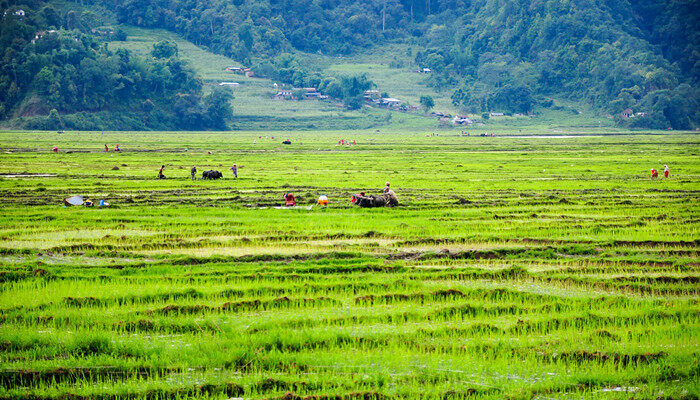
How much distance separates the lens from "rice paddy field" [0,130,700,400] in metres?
8.87

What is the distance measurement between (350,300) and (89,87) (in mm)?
144558

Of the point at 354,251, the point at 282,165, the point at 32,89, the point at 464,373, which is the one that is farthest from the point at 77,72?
the point at 464,373

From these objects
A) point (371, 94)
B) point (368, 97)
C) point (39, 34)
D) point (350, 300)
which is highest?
point (39, 34)

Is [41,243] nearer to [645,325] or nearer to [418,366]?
[418,366]

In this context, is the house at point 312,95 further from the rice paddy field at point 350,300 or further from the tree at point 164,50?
the rice paddy field at point 350,300

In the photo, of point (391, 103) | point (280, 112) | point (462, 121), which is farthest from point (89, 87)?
point (462, 121)

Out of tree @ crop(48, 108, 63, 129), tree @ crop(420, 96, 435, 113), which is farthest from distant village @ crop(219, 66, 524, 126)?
tree @ crop(48, 108, 63, 129)

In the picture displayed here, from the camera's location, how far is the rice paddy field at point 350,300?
887 centimetres

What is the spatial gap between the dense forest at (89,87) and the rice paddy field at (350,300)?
395ft

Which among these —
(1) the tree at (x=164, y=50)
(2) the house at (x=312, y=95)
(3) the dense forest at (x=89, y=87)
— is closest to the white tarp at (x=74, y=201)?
(3) the dense forest at (x=89, y=87)

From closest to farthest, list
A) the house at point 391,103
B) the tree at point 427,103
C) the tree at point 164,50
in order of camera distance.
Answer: the tree at point 164,50
the tree at point 427,103
the house at point 391,103

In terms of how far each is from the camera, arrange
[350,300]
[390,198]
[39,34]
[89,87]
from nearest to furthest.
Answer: [350,300] < [390,198] < [89,87] < [39,34]

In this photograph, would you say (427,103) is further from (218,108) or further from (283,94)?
(218,108)

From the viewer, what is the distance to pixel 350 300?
12.8 m
